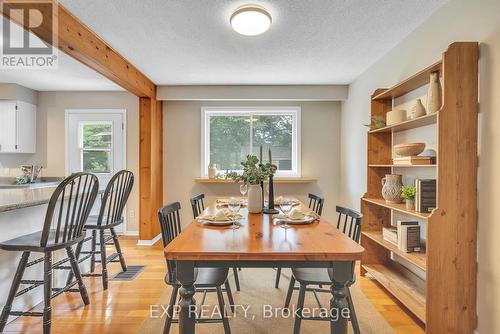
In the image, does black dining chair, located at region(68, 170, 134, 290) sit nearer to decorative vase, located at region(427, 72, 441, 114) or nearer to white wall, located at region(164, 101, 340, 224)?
white wall, located at region(164, 101, 340, 224)

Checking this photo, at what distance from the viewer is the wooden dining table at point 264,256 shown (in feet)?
3.99

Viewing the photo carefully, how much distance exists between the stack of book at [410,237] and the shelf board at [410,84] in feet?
3.68

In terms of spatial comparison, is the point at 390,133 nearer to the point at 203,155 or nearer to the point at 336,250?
the point at 336,250

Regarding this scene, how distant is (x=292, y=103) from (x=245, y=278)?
2.68m

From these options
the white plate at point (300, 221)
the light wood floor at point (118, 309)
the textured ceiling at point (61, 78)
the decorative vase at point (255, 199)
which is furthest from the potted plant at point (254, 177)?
the textured ceiling at point (61, 78)

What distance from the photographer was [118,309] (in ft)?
7.23

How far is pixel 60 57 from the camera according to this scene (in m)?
3.10

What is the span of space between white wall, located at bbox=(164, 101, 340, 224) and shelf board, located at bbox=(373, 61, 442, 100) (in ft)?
5.14

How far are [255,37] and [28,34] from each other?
2087mm

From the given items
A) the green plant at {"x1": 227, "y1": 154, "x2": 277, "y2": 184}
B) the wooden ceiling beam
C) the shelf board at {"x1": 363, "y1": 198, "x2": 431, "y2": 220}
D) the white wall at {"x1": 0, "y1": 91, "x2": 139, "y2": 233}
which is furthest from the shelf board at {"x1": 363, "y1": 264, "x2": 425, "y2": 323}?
the white wall at {"x1": 0, "y1": 91, "x2": 139, "y2": 233}

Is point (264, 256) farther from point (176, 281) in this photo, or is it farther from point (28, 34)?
point (28, 34)

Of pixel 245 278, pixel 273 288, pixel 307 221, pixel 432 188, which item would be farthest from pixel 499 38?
pixel 245 278

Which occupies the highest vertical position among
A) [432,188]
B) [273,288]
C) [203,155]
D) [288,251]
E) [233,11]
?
[233,11]

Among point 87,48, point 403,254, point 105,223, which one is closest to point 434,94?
point 403,254
